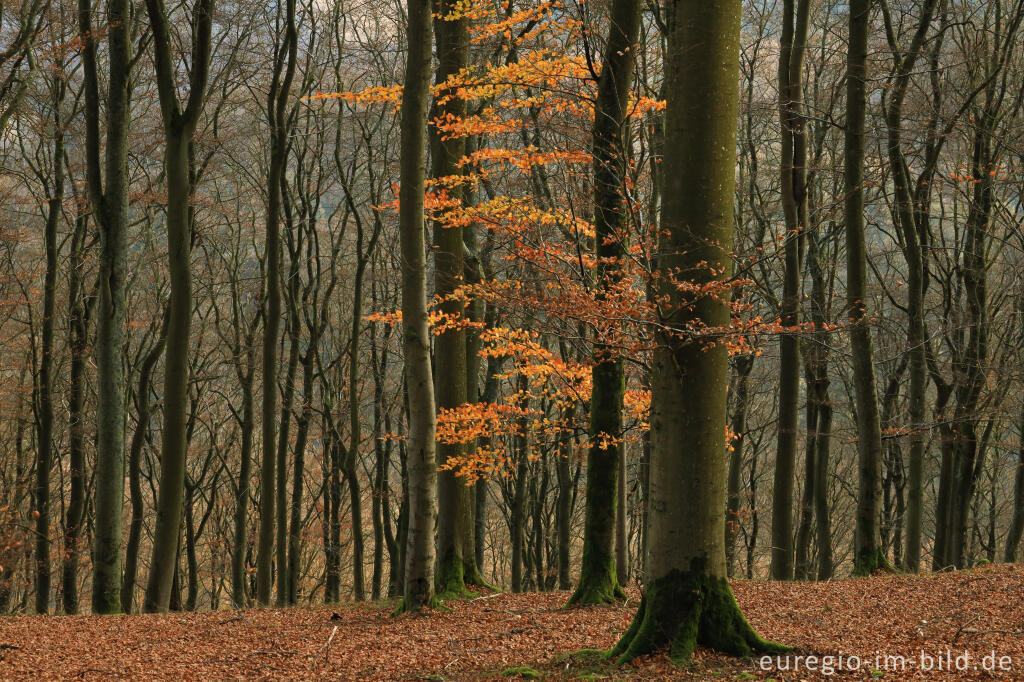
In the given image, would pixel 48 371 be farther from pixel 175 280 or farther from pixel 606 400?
pixel 606 400

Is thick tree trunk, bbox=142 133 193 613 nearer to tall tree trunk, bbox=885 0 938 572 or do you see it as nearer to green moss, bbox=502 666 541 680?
green moss, bbox=502 666 541 680

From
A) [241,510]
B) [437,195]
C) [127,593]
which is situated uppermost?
[437,195]

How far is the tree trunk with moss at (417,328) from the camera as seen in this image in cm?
826

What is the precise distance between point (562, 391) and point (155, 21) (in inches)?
298

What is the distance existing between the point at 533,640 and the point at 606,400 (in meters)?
2.78

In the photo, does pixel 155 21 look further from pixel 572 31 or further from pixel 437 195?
pixel 572 31

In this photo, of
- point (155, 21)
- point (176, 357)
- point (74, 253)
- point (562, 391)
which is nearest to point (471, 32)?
point (155, 21)

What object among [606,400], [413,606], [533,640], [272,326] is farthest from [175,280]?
[533,640]

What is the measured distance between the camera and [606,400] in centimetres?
854

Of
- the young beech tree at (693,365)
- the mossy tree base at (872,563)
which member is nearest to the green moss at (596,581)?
the young beech tree at (693,365)

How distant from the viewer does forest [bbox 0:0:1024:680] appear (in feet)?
18.0

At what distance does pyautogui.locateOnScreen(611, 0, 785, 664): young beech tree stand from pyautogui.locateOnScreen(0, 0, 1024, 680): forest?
0.07 ft

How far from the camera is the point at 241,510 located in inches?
659

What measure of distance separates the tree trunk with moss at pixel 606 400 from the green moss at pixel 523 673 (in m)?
3.12
